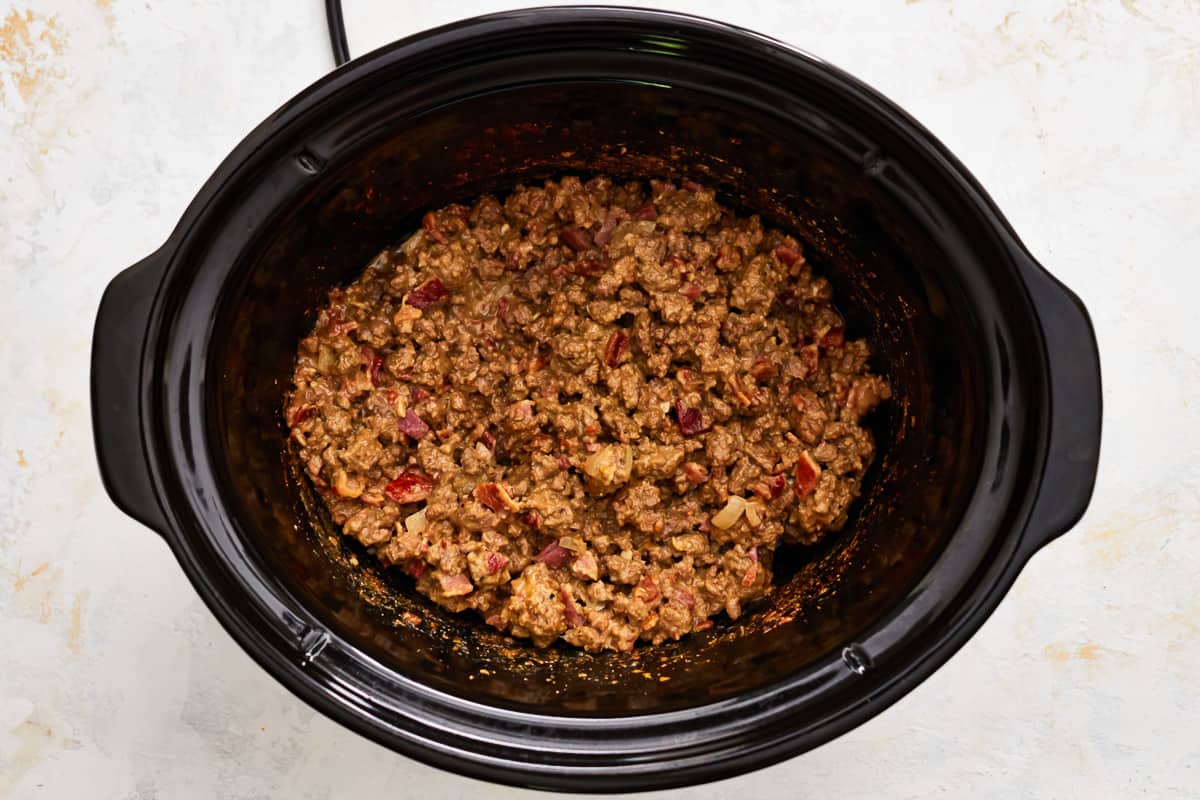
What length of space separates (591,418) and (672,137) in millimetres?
531

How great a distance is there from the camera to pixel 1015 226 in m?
2.05

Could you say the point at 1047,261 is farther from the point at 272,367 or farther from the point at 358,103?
the point at 272,367

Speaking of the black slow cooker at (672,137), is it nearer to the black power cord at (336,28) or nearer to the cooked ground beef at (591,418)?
the cooked ground beef at (591,418)

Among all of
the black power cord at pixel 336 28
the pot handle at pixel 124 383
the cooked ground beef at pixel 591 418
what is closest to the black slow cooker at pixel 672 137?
the pot handle at pixel 124 383

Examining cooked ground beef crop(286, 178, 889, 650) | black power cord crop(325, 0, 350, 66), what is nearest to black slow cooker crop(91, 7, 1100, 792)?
cooked ground beef crop(286, 178, 889, 650)

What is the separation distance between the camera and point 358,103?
5.06 ft

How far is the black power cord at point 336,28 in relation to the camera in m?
1.99

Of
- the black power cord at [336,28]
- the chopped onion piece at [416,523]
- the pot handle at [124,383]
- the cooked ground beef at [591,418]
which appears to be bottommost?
the pot handle at [124,383]

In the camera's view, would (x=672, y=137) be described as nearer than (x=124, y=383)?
No

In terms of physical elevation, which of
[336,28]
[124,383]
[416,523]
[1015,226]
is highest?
[1015,226]

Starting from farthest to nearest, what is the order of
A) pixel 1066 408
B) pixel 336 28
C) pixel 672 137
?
pixel 336 28, pixel 672 137, pixel 1066 408

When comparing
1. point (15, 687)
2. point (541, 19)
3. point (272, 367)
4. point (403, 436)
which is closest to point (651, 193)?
point (541, 19)

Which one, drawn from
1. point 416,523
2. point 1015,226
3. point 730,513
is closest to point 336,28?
point 416,523

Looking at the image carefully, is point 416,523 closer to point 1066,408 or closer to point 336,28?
point 336,28
